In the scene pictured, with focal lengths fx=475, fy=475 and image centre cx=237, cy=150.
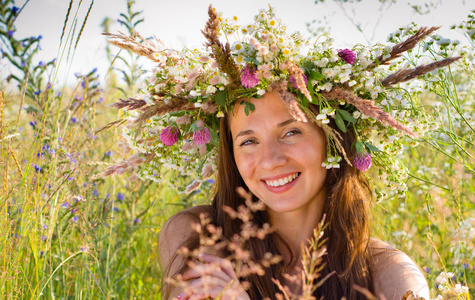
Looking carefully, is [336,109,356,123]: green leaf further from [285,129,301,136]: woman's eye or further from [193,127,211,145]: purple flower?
[193,127,211,145]: purple flower

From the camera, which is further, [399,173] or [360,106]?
[399,173]

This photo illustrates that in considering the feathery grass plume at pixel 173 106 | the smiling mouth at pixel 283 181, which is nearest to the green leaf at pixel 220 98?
the feathery grass plume at pixel 173 106

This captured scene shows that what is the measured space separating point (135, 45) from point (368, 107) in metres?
1.07

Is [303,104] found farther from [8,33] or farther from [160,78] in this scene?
[8,33]

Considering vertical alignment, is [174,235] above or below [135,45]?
below

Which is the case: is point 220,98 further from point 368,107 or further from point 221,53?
point 368,107

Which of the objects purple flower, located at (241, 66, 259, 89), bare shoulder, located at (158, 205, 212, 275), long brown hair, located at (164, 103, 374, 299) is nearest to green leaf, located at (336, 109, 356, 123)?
long brown hair, located at (164, 103, 374, 299)

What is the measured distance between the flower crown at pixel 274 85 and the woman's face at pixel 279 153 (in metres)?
0.07

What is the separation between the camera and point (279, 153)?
217 cm

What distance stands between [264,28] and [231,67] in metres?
0.22

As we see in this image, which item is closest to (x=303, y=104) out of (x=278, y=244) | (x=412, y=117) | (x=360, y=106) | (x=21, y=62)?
(x=360, y=106)

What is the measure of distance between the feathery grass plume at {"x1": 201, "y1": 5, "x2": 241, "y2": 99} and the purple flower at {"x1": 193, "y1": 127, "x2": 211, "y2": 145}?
20 centimetres

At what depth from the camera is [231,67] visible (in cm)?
196

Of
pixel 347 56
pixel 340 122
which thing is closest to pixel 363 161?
pixel 340 122
